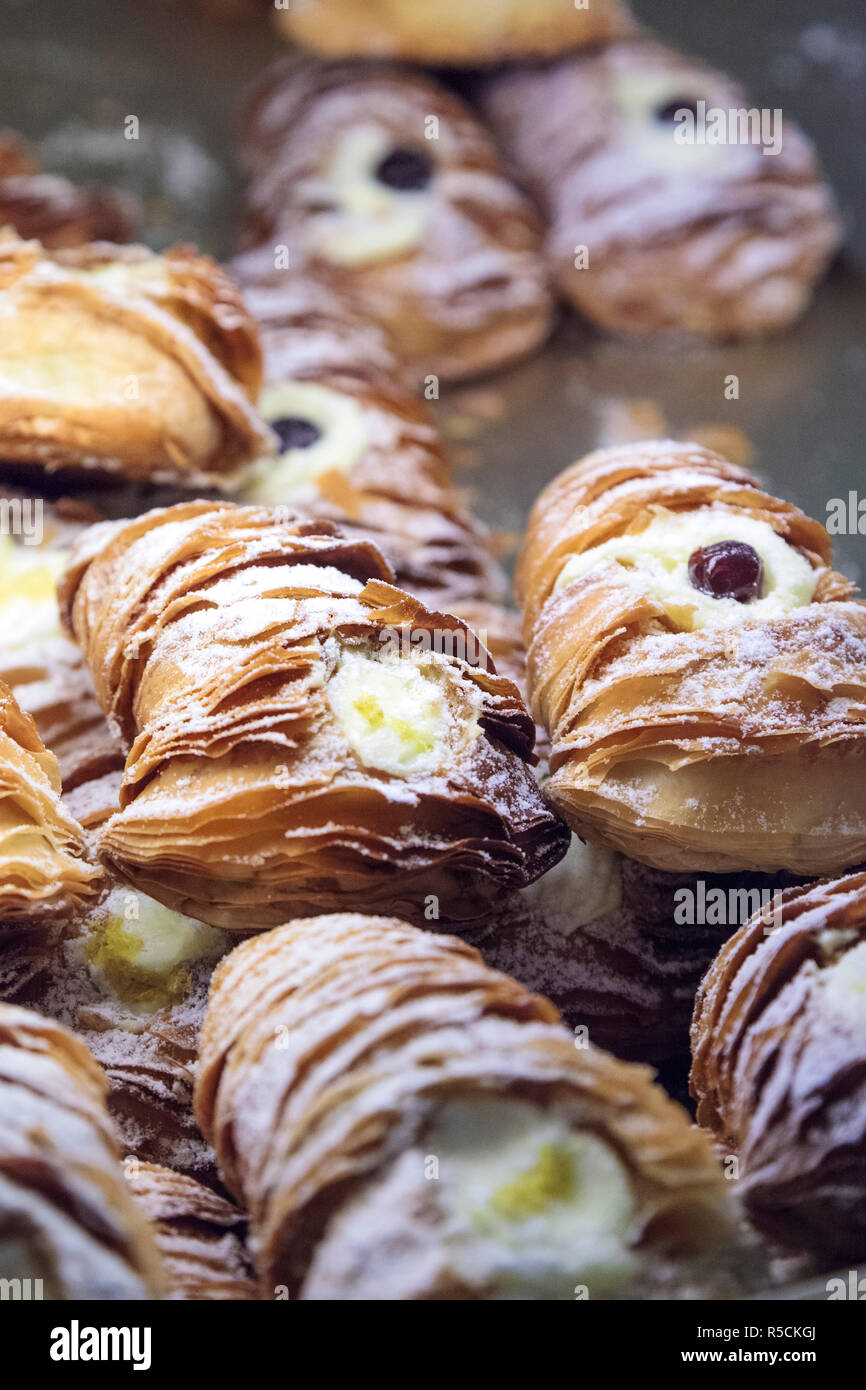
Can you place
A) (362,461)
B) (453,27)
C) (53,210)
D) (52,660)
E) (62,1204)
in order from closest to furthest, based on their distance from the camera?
(62,1204)
(52,660)
(362,461)
(53,210)
(453,27)

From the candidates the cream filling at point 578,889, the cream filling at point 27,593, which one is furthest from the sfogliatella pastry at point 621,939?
the cream filling at point 27,593

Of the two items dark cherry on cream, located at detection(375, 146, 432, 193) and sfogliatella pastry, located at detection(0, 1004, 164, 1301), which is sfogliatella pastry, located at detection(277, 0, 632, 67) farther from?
sfogliatella pastry, located at detection(0, 1004, 164, 1301)

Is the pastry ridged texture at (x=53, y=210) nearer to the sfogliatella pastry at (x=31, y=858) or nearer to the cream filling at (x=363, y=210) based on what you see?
the cream filling at (x=363, y=210)

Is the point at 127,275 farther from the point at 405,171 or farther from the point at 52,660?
the point at 405,171

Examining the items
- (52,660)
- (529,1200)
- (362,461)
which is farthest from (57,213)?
(529,1200)

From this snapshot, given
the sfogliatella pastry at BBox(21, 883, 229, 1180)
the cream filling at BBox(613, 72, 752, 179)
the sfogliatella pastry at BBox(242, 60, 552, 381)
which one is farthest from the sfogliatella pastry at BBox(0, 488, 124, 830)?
the cream filling at BBox(613, 72, 752, 179)
